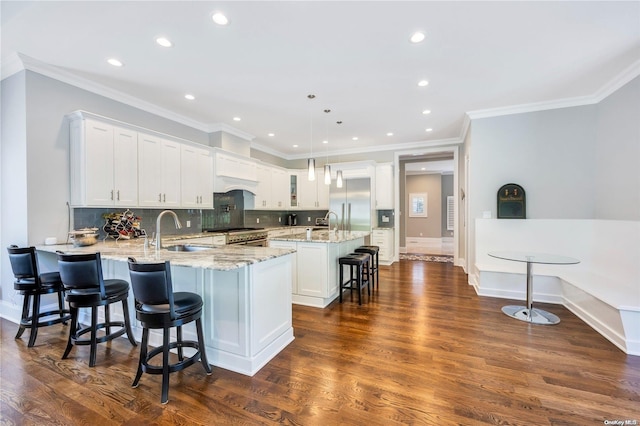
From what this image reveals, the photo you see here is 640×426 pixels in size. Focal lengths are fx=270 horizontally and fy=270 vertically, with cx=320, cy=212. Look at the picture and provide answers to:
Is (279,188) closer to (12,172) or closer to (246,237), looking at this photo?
(246,237)

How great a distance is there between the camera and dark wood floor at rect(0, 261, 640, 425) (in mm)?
1729

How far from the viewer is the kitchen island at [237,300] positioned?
218 centimetres

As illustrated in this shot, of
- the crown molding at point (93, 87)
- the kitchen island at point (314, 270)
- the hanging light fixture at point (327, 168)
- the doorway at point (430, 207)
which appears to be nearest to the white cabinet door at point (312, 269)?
the kitchen island at point (314, 270)

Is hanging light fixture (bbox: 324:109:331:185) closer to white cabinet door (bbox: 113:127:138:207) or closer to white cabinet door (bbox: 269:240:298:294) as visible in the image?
white cabinet door (bbox: 269:240:298:294)

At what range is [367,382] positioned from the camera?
206 cm

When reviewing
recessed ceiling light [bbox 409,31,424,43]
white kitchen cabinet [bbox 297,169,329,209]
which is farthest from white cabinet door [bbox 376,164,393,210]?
recessed ceiling light [bbox 409,31,424,43]

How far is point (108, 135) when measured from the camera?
3416 millimetres

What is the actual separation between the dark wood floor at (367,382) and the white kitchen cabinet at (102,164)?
1574mm

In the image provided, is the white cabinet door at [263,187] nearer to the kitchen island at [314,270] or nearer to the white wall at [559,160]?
the kitchen island at [314,270]

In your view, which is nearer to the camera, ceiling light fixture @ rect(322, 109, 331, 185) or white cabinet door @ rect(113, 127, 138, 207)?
white cabinet door @ rect(113, 127, 138, 207)

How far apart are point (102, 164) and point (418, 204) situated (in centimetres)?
992

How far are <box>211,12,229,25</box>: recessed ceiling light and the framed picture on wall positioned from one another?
31.8 ft

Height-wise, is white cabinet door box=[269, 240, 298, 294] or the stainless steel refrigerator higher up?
the stainless steel refrigerator

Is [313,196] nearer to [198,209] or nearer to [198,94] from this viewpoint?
[198,209]
